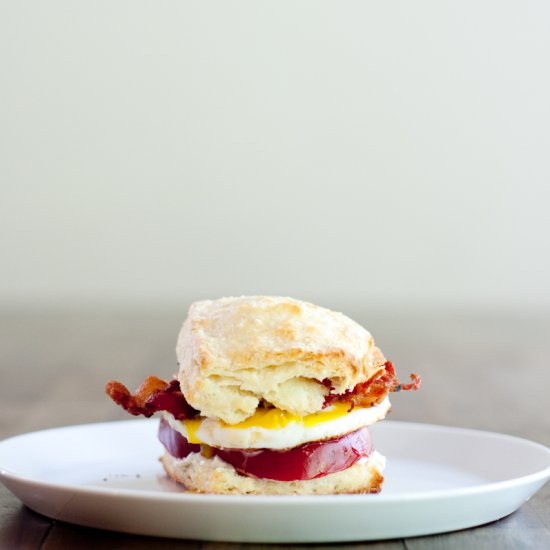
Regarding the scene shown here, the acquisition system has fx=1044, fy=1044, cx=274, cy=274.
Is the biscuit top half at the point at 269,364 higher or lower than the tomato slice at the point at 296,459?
higher

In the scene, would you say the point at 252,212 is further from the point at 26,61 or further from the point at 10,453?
the point at 10,453

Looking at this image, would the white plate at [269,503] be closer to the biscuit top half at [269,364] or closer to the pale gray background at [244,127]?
the biscuit top half at [269,364]

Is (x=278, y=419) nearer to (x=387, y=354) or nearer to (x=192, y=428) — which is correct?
(x=192, y=428)

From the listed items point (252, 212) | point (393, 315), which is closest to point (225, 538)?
point (393, 315)

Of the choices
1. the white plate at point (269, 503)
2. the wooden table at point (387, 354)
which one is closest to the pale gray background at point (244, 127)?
the wooden table at point (387, 354)

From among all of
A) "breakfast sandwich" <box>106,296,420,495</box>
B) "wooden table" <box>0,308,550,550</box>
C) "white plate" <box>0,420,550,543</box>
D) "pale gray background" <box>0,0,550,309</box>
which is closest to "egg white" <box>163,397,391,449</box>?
"breakfast sandwich" <box>106,296,420,495</box>

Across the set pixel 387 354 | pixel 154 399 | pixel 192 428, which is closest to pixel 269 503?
pixel 192 428
